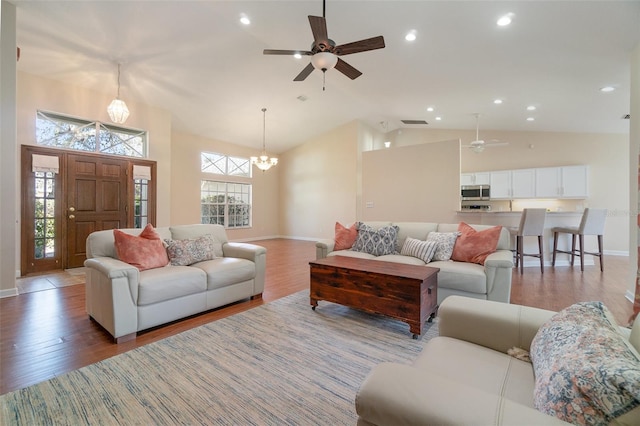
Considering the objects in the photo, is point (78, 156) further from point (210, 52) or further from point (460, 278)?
point (460, 278)

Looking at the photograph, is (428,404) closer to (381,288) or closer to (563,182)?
(381,288)

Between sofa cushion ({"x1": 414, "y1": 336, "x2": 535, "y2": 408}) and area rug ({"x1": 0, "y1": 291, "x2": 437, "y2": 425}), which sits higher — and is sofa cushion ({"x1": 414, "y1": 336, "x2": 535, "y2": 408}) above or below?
above

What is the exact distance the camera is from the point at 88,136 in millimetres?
5320

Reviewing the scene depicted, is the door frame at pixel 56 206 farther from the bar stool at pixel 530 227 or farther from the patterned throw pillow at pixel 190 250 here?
the bar stool at pixel 530 227

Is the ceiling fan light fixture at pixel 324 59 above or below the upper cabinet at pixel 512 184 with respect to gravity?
above

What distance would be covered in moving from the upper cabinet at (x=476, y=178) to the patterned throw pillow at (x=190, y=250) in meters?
7.27

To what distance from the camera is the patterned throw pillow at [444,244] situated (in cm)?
335

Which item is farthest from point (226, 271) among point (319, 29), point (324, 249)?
point (319, 29)

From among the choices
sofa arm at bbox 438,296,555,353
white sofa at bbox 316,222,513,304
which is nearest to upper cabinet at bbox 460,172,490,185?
white sofa at bbox 316,222,513,304

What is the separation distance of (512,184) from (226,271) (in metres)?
7.66

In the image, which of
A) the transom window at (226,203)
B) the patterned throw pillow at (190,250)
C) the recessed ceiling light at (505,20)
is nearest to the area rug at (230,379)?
the patterned throw pillow at (190,250)

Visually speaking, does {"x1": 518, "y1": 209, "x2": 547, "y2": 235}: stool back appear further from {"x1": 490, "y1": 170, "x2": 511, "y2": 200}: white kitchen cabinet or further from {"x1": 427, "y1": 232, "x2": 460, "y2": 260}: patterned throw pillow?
{"x1": 490, "y1": 170, "x2": 511, "y2": 200}: white kitchen cabinet

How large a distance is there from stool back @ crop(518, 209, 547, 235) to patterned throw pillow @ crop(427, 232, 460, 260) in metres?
2.09

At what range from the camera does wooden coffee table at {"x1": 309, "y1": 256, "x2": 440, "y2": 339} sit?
2451 millimetres
